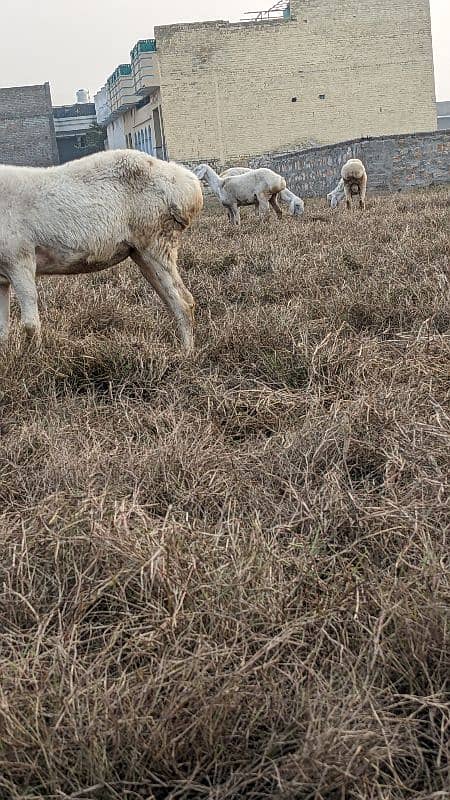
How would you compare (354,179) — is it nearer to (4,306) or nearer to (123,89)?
(4,306)

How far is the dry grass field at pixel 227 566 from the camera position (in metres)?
1.94

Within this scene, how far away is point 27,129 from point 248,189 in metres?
49.8

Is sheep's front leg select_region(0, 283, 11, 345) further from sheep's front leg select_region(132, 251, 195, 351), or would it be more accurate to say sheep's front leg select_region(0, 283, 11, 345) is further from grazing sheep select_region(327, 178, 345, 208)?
grazing sheep select_region(327, 178, 345, 208)

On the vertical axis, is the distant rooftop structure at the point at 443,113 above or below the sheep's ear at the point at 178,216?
above

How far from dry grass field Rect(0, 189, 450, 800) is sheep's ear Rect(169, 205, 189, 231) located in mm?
912

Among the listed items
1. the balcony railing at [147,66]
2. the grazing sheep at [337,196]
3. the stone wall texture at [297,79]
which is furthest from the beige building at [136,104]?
the grazing sheep at [337,196]

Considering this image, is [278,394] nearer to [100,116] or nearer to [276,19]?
[276,19]

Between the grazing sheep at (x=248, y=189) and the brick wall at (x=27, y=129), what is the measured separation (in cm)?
4784

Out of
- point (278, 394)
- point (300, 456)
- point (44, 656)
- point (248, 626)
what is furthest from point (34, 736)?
point (278, 394)

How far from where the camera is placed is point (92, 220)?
5.66m

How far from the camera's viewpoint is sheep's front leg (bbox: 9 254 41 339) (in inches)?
217

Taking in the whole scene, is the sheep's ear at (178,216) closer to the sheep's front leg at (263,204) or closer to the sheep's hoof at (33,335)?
the sheep's hoof at (33,335)

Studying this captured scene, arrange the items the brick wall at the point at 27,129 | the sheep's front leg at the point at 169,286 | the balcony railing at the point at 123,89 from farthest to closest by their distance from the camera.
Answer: the brick wall at the point at 27,129
the balcony railing at the point at 123,89
the sheep's front leg at the point at 169,286

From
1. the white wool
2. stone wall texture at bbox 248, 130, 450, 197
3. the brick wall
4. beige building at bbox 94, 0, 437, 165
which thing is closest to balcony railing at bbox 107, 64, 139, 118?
beige building at bbox 94, 0, 437, 165
